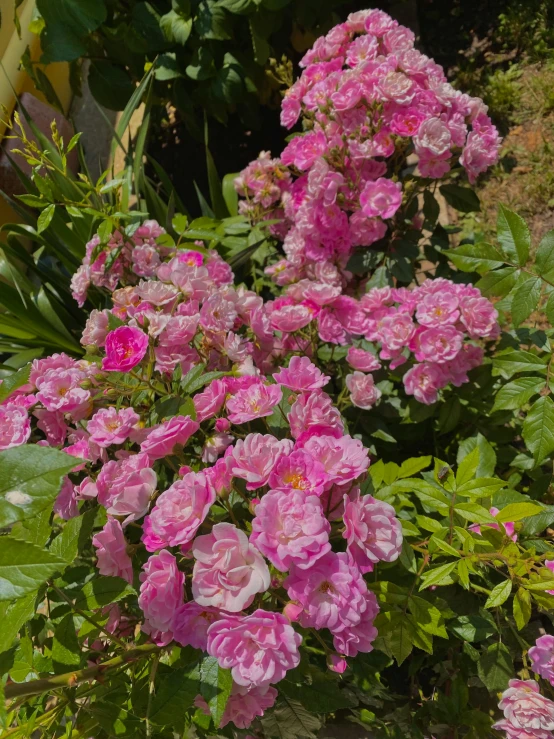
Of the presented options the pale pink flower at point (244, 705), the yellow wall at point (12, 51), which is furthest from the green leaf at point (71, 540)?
the yellow wall at point (12, 51)

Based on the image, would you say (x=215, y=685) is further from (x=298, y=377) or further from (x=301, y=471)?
(x=298, y=377)

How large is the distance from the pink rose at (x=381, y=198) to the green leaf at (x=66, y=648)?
1153mm

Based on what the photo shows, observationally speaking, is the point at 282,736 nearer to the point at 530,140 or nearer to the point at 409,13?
the point at 530,140

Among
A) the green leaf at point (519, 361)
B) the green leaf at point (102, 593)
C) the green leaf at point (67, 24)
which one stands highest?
the green leaf at point (67, 24)

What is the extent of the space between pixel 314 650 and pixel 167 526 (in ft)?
1.78

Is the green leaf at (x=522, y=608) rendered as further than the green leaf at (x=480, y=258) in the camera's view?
No

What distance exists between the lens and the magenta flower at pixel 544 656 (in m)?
0.92

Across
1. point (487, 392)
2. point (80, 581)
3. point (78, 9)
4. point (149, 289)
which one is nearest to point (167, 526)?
point (80, 581)

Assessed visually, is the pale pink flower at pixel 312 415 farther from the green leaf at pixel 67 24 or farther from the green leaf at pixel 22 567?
the green leaf at pixel 67 24

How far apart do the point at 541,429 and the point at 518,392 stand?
4.0 inches

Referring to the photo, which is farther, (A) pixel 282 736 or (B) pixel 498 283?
(B) pixel 498 283

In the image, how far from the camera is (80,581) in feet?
3.12

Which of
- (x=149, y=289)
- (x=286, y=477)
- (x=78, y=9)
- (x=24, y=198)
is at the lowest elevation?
(x=286, y=477)

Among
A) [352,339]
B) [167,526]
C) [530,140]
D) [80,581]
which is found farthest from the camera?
[530,140]
